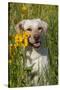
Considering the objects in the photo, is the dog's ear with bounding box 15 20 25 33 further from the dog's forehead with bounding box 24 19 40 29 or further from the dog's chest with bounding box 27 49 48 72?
the dog's chest with bounding box 27 49 48 72

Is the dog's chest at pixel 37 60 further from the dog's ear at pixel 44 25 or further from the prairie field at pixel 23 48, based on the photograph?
the dog's ear at pixel 44 25

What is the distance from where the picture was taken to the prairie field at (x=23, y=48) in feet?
5.63

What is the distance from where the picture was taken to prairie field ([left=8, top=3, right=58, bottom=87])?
1717mm

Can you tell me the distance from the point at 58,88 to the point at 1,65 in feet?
1.50

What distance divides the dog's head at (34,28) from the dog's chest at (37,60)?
6cm

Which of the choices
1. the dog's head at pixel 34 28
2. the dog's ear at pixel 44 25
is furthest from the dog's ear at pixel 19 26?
the dog's ear at pixel 44 25

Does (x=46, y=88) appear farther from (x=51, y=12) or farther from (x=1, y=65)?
(x=51, y=12)

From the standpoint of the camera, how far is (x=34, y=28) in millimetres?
1749

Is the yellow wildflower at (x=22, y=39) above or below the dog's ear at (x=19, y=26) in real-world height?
below

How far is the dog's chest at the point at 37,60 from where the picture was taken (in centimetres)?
174

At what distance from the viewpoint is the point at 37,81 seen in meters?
1.75

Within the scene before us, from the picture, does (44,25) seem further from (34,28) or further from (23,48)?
(23,48)

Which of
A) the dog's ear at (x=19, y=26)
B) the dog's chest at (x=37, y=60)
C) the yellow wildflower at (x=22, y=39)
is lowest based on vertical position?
the dog's chest at (x=37, y=60)

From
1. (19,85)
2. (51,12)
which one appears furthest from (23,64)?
(51,12)
